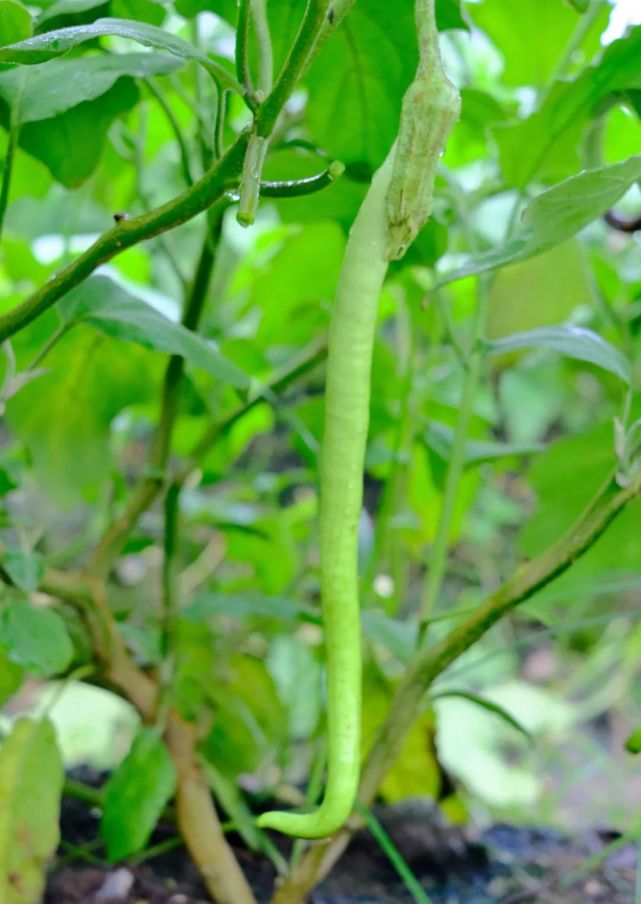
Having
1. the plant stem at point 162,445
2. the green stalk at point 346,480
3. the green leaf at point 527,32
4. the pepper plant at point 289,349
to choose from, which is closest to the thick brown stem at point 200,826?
the pepper plant at point 289,349

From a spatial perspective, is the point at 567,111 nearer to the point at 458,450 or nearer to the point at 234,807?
the point at 458,450

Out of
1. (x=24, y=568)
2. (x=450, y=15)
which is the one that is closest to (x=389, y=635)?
(x=24, y=568)

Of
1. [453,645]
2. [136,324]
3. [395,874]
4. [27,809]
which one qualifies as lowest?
[395,874]

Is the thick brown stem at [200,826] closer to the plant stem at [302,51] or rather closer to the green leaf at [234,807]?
the green leaf at [234,807]

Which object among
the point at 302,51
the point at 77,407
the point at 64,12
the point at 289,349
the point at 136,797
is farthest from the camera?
the point at 289,349

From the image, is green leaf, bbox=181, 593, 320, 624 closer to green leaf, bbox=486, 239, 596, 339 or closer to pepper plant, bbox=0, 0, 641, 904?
pepper plant, bbox=0, 0, 641, 904

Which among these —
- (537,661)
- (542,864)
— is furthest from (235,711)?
(537,661)
